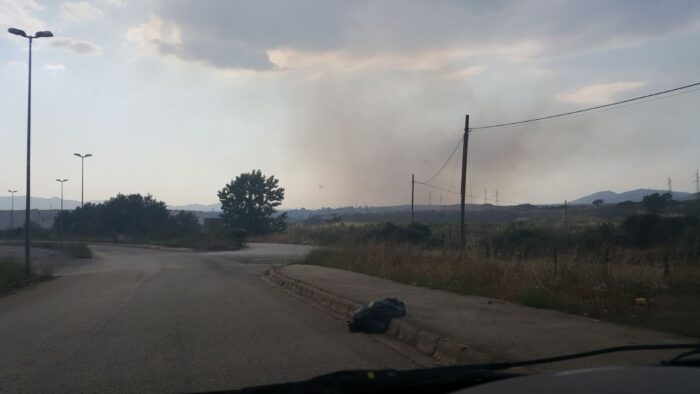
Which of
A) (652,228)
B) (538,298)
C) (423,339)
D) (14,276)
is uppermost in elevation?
(652,228)

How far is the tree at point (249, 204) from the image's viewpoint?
82875mm

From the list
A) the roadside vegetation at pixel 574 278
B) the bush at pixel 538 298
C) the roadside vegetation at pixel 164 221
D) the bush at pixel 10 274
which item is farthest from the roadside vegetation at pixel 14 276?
the roadside vegetation at pixel 164 221

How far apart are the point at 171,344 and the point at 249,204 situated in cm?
7493

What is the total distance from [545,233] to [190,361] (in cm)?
3149

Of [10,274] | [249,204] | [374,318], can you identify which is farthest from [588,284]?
[249,204]

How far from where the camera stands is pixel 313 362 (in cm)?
800

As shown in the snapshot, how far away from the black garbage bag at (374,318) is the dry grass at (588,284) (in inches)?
112

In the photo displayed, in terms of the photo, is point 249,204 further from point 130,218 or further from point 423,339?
point 423,339

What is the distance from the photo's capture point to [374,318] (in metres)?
10.6

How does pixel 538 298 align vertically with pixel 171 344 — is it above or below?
above

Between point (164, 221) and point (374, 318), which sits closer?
point (374, 318)

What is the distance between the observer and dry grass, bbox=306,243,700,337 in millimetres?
10344

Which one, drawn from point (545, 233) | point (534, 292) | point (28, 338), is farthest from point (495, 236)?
point (28, 338)

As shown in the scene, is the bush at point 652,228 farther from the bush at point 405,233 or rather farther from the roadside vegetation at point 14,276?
the roadside vegetation at point 14,276
